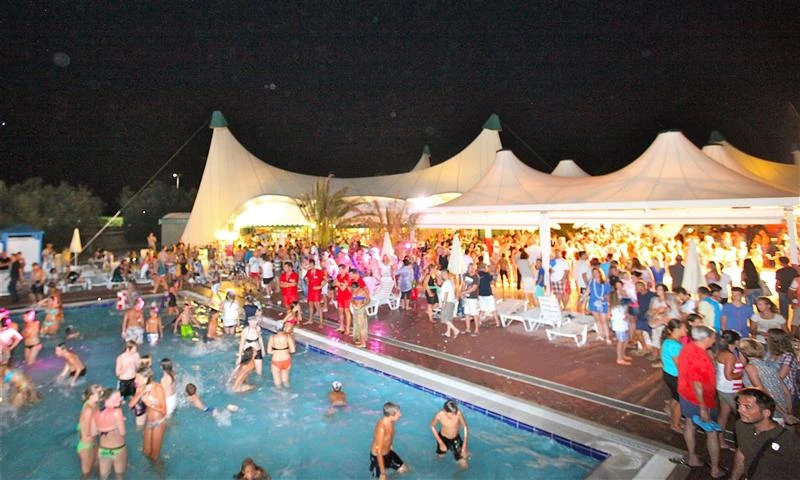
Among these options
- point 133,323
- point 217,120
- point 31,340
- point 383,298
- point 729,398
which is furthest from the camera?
point 217,120

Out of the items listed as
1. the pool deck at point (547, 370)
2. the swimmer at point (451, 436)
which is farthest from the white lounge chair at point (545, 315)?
the swimmer at point (451, 436)

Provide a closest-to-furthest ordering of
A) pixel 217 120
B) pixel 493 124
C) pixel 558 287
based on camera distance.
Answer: pixel 558 287
pixel 217 120
pixel 493 124

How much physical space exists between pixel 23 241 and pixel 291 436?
652 inches

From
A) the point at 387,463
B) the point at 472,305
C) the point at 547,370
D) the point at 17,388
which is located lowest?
the point at 387,463

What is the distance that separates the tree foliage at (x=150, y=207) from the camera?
35.1 meters

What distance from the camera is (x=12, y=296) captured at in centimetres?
1227

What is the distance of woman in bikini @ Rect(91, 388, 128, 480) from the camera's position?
159 inches

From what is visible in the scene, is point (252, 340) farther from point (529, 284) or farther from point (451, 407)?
point (529, 284)

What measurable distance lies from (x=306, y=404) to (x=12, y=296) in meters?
11.4

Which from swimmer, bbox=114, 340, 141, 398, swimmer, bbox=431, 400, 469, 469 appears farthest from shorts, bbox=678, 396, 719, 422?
swimmer, bbox=114, 340, 141, 398

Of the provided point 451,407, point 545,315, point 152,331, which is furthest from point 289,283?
point 451,407

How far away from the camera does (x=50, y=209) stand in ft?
86.1

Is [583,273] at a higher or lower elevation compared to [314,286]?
higher

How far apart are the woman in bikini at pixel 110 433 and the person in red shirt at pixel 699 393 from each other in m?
4.90
